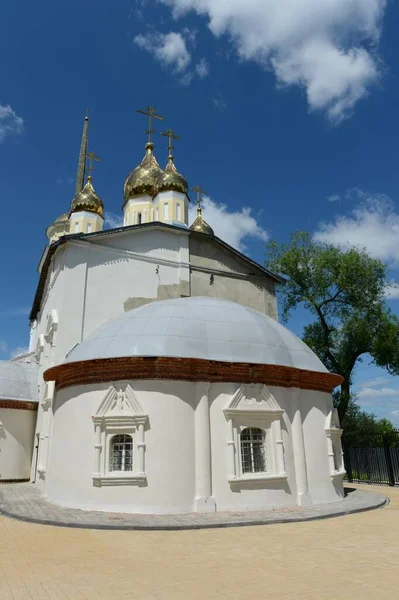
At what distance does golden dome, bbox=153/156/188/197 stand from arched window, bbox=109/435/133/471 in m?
15.3

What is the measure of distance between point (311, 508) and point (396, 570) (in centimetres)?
502

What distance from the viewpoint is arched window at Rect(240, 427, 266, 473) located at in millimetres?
10695

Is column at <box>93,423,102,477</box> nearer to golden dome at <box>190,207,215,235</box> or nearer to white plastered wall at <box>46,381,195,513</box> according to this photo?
white plastered wall at <box>46,381,195,513</box>

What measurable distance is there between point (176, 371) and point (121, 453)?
2236 millimetres

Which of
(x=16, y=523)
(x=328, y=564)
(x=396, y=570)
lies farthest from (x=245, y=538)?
(x=16, y=523)

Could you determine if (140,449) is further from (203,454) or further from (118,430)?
(203,454)

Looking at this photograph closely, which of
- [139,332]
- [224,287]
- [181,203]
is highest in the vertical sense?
[181,203]

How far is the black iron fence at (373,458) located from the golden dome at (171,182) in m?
14.3

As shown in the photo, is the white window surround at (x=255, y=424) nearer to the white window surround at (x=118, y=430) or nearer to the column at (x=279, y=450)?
the column at (x=279, y=450)

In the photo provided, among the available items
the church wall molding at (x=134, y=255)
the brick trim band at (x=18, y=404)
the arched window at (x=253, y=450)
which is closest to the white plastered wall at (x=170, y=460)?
the arched window at (x=253, y=450)

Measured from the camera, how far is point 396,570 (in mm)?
5699

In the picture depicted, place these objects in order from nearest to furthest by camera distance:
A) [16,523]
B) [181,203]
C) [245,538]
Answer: [245,538], [16,523], [181,203]

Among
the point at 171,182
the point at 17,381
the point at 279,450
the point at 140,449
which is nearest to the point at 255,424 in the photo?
the point at 279,450

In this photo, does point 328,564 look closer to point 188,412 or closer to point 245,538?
point 245,538
